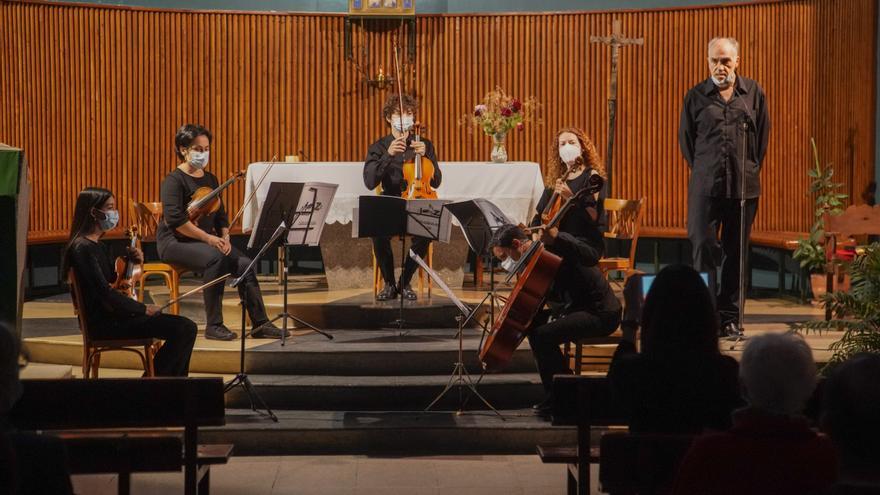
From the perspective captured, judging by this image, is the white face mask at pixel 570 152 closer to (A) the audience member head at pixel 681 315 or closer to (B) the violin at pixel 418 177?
(B) the violin at pixel 418 177

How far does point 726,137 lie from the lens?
7.07m

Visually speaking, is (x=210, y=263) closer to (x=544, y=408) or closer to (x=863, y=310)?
(x=544, y=408)

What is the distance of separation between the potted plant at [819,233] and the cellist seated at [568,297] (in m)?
3.07

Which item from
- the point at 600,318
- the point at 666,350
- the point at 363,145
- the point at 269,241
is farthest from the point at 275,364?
the point at 363,145

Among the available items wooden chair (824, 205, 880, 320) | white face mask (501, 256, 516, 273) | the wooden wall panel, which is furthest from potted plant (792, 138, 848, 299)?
white face mask (501, 256, 516, 273)

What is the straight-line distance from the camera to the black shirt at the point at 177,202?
7.24 meters

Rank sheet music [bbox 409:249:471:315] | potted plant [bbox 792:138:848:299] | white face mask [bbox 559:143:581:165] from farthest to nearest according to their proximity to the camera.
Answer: potted plant [bbox 792:138:848:299]
white face mask [bbox 559:143:581:165]
sheet music [bbox 409:249:471:315]

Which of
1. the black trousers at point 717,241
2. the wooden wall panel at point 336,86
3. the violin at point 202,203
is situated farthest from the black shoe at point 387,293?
the wooden wall panel at point 336,86

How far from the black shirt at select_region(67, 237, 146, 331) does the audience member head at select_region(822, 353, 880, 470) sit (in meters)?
4.35

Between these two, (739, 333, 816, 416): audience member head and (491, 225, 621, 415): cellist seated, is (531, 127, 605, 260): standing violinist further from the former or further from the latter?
(739, 333, 816, 416): audience member head

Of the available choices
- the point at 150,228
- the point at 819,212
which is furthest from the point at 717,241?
the point at 150,228

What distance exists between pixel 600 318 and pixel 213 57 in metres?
6.54

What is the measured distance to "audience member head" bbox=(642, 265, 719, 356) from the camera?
11.4 ft

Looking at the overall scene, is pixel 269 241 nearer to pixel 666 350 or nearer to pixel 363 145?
pixel 666 350
